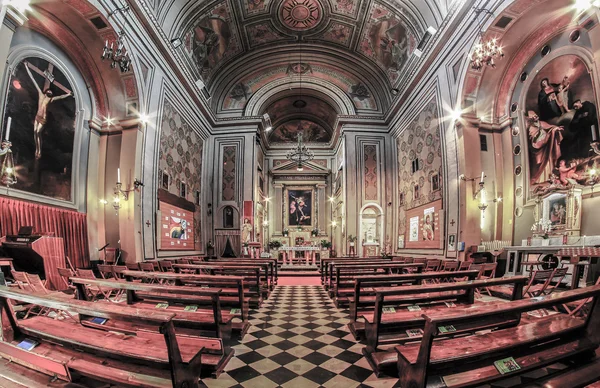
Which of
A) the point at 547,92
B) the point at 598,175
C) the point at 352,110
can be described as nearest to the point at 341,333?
the point at 598,175

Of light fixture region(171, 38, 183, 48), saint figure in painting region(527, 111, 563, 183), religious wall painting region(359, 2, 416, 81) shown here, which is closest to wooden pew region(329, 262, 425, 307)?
saint figure in painting region(527, 111, 563, 183)

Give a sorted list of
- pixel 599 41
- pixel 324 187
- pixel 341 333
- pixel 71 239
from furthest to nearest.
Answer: pixel 324 187, pixel 71 239, pixel 599 41, pixel 341 333

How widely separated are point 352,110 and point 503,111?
9126mm

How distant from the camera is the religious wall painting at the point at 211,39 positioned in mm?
12987

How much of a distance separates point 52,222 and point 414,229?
13946 millimetres

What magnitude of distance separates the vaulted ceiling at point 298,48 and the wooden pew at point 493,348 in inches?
466

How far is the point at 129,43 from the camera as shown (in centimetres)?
913

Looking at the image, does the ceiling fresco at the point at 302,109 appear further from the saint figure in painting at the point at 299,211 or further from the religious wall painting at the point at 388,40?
the saint figure in painting at the point at 299,211

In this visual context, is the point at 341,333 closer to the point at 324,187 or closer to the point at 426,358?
the point at 426,358

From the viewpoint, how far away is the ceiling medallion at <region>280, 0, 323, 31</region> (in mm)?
13617

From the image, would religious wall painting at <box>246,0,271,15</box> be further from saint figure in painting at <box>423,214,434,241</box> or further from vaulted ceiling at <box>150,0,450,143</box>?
saint figure in painting at <box>423,214,434,241</box>

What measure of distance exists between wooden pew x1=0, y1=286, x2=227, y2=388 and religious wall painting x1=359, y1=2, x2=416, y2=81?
14.9 m

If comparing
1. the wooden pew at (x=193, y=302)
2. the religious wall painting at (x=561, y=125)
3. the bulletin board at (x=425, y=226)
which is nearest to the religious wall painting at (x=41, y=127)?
the wooden pew at (x=193, y=302)

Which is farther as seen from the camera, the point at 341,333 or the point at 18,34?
the point at 18,34
